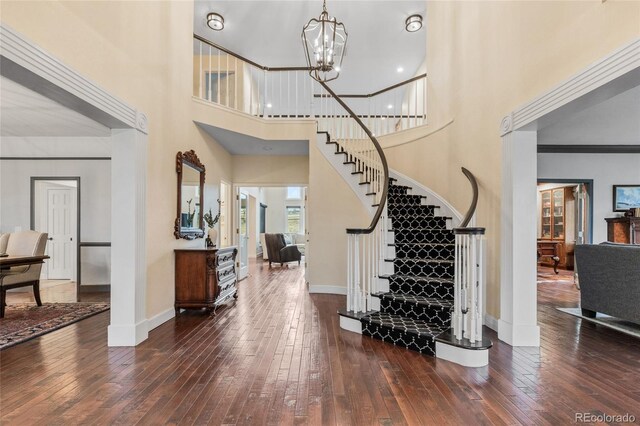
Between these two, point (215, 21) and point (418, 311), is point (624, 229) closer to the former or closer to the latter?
point (418, 311)

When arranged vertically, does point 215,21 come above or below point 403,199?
above

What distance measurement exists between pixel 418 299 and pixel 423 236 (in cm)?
127

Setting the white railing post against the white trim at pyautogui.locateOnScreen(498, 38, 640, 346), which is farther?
the white trim at pyautogui.locateOnScreen(498, 38, 640, 346)

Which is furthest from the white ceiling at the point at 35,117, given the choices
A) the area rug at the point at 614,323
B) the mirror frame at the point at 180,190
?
the area rug at the point at 614,323

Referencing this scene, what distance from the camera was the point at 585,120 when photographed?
4430 millimetres

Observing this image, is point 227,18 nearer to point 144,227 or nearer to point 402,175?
point 402,175

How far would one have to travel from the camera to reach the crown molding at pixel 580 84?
6.48 feet

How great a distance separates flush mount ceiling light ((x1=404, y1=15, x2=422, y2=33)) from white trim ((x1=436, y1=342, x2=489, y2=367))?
6.19 m

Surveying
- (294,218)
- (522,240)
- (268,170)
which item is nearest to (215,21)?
(268,170)

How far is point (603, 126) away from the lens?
4758 mm

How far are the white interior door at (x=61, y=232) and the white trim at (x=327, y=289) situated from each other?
5.12 meters

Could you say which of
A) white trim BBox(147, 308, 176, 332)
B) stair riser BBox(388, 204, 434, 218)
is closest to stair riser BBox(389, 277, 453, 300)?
stair riser BBox(388, 204, 434, 218)

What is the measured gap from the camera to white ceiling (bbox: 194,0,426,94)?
622 cm

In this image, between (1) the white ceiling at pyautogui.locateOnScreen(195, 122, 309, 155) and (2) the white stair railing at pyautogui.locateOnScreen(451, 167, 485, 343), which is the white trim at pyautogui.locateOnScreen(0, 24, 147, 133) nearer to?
(1) the white ceiling at pyautogui.locateOnScreen(195, 122, 309, 155)
